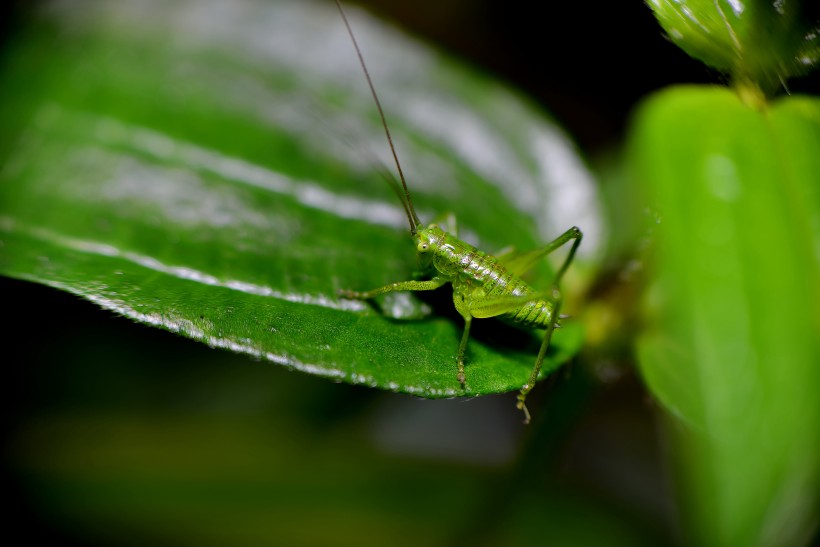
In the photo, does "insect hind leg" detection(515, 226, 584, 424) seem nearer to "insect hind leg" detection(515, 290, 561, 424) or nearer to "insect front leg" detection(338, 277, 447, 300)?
"insect hind leg" detection(515, 290, 561, 424)

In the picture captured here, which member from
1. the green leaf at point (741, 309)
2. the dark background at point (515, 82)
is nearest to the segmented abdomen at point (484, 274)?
the green leaf at point (741, 309)

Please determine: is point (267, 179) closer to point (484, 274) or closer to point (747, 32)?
point (484, 274)

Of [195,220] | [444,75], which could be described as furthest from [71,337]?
[444,75]

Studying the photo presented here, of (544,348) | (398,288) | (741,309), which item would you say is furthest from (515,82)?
(741,309)

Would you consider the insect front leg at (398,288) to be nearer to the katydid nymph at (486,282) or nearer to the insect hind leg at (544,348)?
the katydid nymph at (486,282)

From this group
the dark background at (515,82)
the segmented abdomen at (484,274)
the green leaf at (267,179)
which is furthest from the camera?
the dark background at (515,82)

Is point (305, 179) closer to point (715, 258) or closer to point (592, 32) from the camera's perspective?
point (715, 258)

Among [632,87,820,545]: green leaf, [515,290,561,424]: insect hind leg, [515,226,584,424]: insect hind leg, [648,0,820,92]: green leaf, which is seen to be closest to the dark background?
[648,0,820,92]: green leaf
